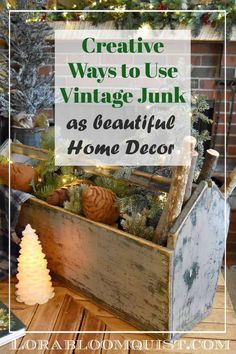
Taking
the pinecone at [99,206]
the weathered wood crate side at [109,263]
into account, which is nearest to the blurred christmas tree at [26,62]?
the weathered wood crate side at [109,263]

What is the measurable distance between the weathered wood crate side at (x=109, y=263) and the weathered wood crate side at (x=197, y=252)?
0.11 ft

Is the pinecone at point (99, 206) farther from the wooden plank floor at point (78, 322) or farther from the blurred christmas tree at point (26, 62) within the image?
the blurred christmas tree at point (26, 62)

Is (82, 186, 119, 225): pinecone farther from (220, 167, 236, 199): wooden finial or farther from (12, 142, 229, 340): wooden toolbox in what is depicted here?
(220, 167, 236, 199): wooden finial

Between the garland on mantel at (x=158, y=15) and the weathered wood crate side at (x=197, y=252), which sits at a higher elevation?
the garland on mantel at (x=158, y=15)

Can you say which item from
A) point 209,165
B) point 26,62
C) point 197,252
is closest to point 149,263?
point 197,252

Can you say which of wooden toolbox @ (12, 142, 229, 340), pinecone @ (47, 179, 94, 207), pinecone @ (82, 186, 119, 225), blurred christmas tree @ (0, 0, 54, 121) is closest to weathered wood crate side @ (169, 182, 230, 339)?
wooden toolbox @ (12, 142, 229, 340)

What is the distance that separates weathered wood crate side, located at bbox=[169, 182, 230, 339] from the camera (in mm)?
847

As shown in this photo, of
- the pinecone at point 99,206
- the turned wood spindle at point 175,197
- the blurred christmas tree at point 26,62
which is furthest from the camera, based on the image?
the blurred christmas tree at point 26,62

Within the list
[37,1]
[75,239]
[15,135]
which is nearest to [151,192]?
[75,239]

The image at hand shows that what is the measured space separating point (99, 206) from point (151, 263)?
0.18 meters

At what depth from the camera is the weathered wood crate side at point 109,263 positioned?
86 cm

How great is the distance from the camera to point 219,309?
3.31 ft

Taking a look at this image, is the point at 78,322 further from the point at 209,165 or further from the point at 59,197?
the point at 209,165

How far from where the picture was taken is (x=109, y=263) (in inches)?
36.8
